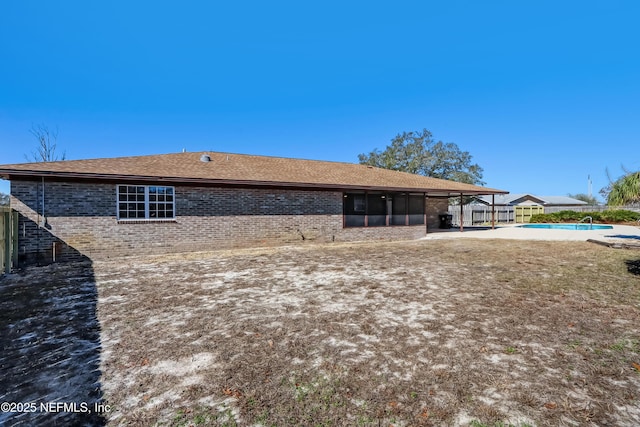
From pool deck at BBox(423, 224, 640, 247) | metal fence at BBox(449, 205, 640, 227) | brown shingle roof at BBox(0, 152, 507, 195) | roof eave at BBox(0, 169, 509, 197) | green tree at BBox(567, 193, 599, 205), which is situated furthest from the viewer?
green tree at BBox(567, 193, 599, 205)

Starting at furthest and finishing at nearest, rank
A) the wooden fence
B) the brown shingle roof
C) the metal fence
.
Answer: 1. the metal fence
2. the brown shingle roof
3. the wooden fence

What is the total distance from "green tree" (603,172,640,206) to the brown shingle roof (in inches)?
302

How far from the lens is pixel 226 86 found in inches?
895

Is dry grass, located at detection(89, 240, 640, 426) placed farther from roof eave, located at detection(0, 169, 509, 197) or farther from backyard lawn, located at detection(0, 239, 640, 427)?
roof eave, located at detection(0, 169, 509, 197)

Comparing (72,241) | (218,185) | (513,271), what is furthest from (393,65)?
(72,241)

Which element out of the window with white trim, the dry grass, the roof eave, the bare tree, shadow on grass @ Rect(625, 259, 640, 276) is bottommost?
the dry grass

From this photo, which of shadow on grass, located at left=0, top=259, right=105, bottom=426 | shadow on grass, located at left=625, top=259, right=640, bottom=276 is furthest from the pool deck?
shadow on grass, located at left=0, top=259, right=105, bottom=426

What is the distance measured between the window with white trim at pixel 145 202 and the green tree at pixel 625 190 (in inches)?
562

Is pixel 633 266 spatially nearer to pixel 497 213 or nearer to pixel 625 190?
pixel 625 190

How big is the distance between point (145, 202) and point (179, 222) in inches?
51.8

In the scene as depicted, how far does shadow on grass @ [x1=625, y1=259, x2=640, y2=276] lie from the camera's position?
24.1ft

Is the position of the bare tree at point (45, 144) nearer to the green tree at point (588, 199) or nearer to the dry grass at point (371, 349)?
the dry grass at point (371, 349)

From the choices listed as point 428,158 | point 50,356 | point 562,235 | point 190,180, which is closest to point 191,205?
point 190,180

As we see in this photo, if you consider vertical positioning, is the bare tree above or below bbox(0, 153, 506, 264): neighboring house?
above
